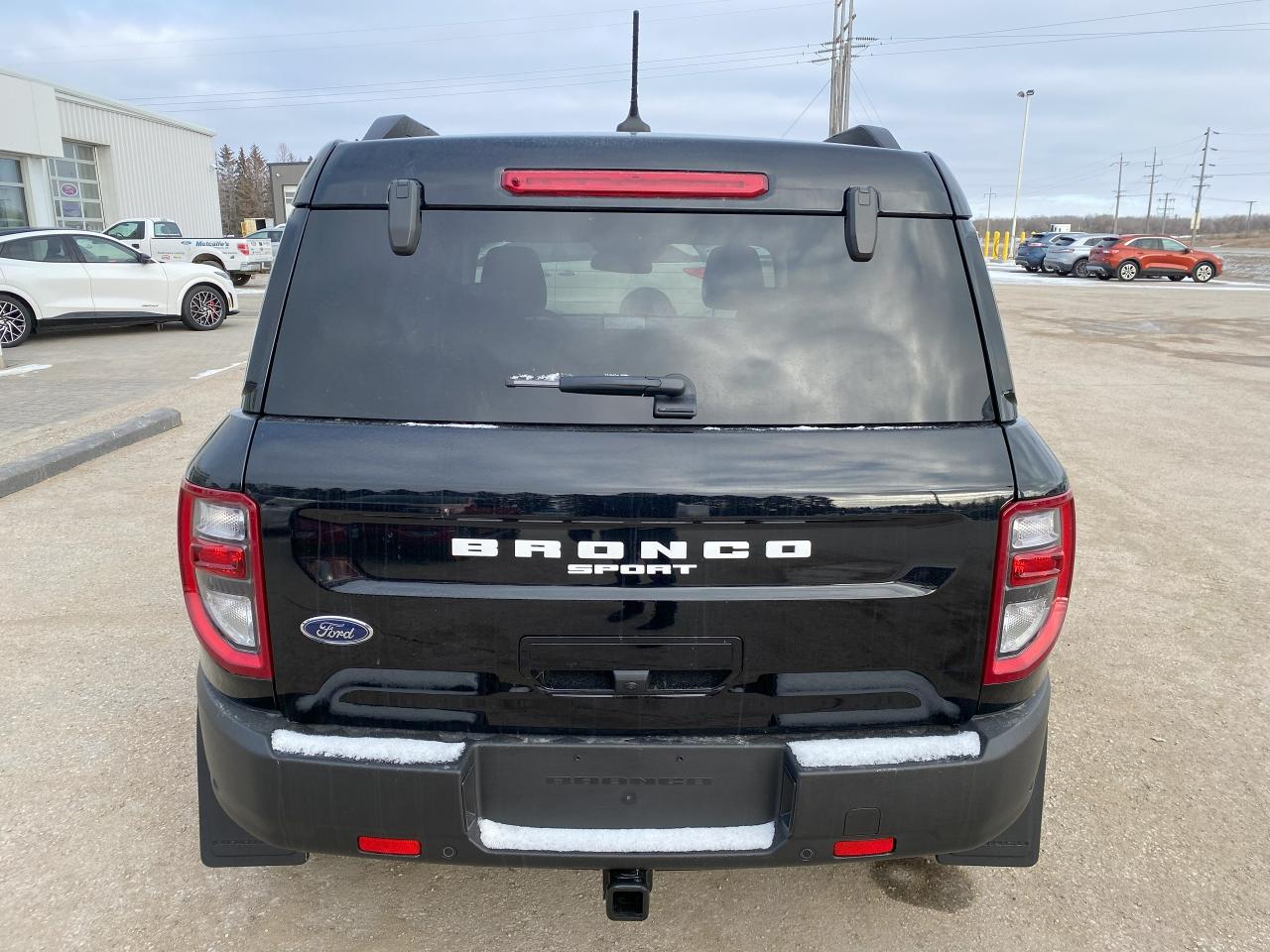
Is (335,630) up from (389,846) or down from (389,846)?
up

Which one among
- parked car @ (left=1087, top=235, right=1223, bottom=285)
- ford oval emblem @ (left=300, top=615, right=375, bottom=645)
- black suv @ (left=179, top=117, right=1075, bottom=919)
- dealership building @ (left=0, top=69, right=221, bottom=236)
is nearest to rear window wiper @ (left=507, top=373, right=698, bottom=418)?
black suv @ (left=179, top=117, right=1075, bottom=919)

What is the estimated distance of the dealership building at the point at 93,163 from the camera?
91.4 feet

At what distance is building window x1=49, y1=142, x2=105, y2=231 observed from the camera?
3069 centimetres

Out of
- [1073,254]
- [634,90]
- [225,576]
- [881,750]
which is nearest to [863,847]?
[881,750]

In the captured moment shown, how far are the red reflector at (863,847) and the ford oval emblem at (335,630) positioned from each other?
1082 millimetres

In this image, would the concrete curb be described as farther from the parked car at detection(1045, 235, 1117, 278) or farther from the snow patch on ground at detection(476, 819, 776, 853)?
the parked car at detection(1045, 235, 1117, 278)

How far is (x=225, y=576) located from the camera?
1.99m

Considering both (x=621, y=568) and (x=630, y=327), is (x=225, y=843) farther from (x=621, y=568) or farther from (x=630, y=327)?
(x=630, y=327)

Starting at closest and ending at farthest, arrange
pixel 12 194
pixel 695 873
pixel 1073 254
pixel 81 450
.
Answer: pixel 695 873, pixel 81 450, pixel 12 194, pixel 1073 254

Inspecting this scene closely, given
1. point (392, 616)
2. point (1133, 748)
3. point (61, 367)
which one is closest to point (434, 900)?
point (392, 616)

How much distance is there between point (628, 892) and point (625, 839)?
0.61 ft

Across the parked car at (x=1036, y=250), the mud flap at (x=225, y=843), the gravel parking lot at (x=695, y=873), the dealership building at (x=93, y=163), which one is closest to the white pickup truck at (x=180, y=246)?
the dealership building at (x=93, y=163)

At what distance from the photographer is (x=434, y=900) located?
8.50 feet

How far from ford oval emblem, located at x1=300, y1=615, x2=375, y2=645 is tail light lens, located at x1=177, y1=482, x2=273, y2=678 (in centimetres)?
10
